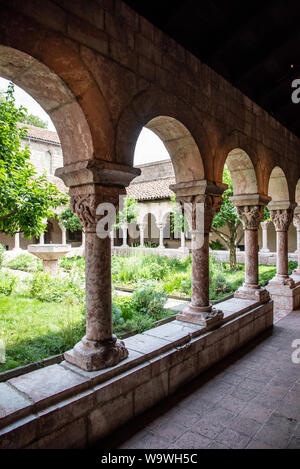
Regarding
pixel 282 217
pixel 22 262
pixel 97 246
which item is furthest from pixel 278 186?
pixel 22 262

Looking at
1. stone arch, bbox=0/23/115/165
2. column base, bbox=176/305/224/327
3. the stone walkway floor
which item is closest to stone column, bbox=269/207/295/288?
the stone walkway floor

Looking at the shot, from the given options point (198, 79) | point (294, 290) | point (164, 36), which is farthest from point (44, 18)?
point (294, 290)

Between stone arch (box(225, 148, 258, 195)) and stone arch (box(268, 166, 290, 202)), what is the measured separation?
1400mm

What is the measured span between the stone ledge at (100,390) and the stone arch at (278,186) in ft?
13.0

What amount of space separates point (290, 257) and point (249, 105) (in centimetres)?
876

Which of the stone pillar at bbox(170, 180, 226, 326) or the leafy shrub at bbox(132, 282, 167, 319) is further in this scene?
the leafy shrub at bbox(132, 282, 167, 319)

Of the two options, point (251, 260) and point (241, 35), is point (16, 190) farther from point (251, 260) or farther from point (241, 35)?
point (251, 260)

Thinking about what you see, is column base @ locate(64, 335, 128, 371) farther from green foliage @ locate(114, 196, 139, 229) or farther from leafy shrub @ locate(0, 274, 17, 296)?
green foliage @ locate(114, 196, 139, 229)

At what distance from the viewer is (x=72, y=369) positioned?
8.31 ft

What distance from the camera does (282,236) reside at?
6.78 m

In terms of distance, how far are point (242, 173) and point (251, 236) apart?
1.10m

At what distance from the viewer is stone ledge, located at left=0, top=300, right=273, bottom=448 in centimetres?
201

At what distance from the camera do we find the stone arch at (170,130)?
2750 millimetres
